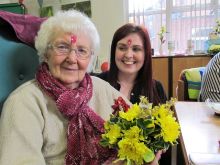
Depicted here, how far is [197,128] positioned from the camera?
1268 mm

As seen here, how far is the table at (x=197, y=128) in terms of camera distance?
1025mm

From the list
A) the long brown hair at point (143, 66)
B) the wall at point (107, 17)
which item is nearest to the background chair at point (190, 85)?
the long brown hair at point (143, 66)

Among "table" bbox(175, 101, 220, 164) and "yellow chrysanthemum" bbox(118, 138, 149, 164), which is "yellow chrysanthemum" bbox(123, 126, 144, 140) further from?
"table" bbox(175, 101, 220, 164)

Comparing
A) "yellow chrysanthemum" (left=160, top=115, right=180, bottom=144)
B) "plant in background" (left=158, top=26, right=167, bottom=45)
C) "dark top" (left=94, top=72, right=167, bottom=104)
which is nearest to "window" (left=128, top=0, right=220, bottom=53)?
"plant in background" (left=158, top=26, right=167, bottom=45)

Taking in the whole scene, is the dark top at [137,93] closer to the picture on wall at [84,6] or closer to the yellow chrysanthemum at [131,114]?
the yellow chrysanthemum at [131,114]

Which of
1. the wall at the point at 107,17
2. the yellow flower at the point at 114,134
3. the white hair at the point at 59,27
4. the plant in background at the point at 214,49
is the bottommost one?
the yellow flower at the point at 114,134

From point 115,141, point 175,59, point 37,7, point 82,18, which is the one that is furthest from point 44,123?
point 37,7

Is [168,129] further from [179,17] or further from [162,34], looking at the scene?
[179,17]

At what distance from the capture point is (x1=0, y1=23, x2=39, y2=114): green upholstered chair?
1133 mm

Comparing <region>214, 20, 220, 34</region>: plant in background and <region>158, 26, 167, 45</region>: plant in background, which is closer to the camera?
<region>214, 20, 220, 34</region>: plant in background

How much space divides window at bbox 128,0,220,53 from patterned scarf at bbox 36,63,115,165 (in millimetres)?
3361

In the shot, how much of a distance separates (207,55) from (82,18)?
298cm

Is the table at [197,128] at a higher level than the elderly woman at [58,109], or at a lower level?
lower

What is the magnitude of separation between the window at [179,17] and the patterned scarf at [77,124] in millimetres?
3361
